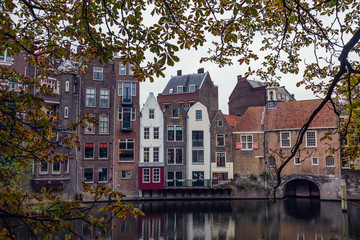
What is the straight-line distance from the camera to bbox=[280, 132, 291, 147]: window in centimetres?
4341

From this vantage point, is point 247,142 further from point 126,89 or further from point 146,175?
point 126,89

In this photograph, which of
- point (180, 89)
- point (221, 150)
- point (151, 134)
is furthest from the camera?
point (180, 89)

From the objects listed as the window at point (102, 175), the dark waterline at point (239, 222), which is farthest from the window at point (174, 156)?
the window at point (102, 175)

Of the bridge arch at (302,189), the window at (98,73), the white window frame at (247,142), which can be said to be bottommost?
the bridge arch at (302,189)

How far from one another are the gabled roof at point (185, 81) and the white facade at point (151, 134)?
12.7m

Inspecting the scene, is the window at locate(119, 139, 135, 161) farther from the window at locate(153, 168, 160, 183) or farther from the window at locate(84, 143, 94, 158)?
the window at locate(84, 143, 94, 158)

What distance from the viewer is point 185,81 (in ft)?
185

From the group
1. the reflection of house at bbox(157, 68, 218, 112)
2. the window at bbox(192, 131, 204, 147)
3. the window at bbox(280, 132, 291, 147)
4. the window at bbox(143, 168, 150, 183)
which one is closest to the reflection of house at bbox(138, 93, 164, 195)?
the window at bbox(143, 168, 150, 183)

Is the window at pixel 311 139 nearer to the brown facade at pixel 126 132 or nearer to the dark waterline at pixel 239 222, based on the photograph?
the dark waterline at pixel 239 222

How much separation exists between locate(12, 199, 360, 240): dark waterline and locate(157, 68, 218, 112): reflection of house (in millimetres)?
20357

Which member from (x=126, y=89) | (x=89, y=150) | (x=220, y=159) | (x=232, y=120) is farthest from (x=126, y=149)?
(x=232, y=120)

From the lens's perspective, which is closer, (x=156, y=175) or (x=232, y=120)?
(x=156, y=175)

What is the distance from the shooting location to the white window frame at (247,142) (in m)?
44.7

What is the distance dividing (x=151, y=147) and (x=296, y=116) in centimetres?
2007
